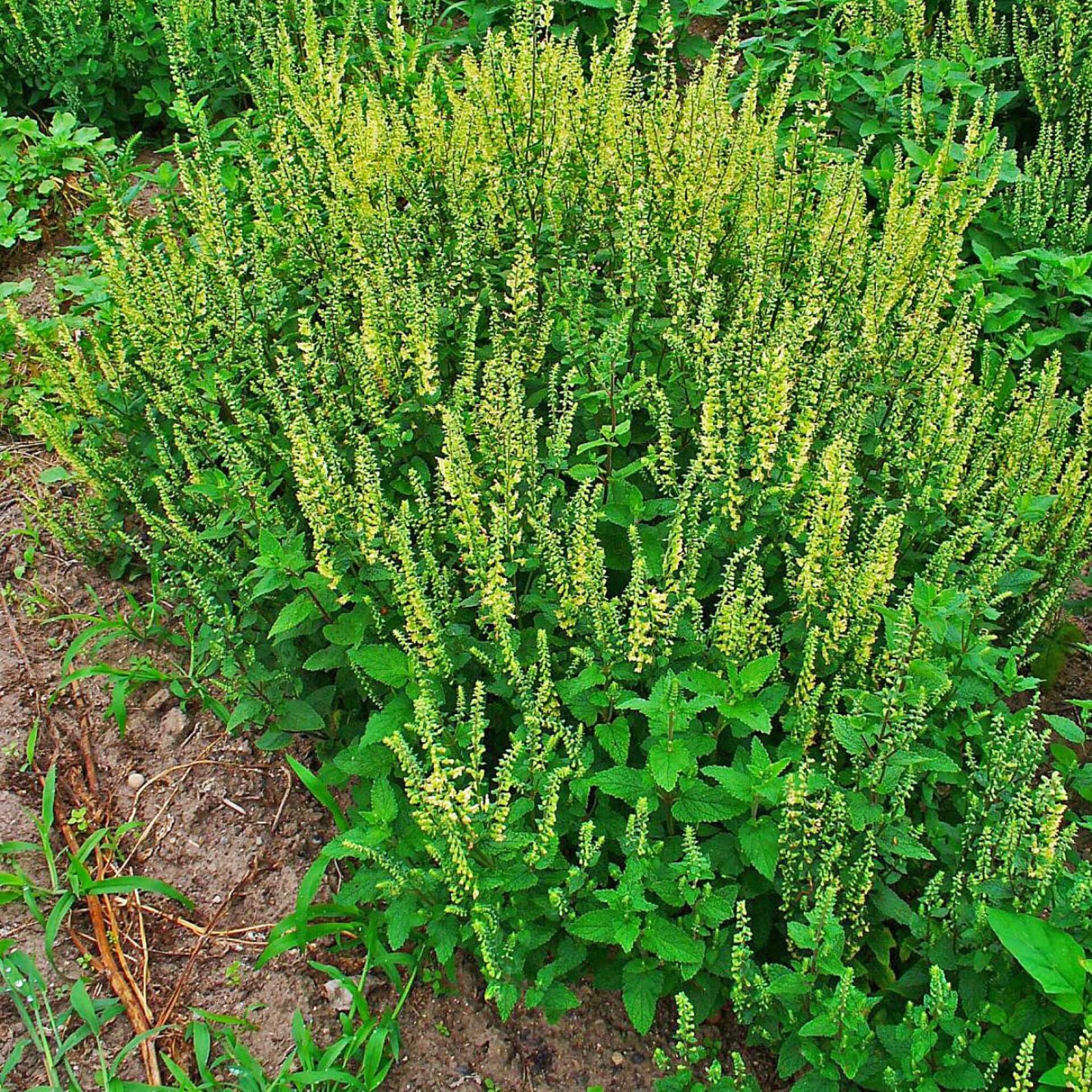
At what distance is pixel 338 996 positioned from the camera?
2996 mm

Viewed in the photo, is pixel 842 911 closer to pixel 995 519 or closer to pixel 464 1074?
pixel 464 1074

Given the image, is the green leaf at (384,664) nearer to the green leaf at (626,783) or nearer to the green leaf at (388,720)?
the green leaf at (388,720)

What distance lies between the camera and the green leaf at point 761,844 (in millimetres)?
2645

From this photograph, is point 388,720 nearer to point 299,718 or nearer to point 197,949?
point 299,718

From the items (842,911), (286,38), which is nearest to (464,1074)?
(842,911)

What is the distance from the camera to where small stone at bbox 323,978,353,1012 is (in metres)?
2.98

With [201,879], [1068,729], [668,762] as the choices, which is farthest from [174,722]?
[1068,729]

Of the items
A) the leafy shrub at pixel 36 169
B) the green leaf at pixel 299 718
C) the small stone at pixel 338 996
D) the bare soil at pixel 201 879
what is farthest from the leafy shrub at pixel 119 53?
the small stone at pixel 338 996

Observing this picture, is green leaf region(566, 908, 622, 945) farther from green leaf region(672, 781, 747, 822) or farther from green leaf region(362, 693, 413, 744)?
green leaf region(362, 693, 413, 744)

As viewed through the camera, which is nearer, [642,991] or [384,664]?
[642,991]

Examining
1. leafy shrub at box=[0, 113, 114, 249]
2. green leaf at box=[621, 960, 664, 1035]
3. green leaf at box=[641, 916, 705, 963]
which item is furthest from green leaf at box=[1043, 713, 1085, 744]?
leafy shrub at box=[0, 113, 114, 249]

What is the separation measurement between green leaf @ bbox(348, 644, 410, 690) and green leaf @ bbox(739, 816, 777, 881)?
1016 mm

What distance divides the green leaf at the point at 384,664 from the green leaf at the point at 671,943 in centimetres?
94

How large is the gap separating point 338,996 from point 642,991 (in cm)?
90
